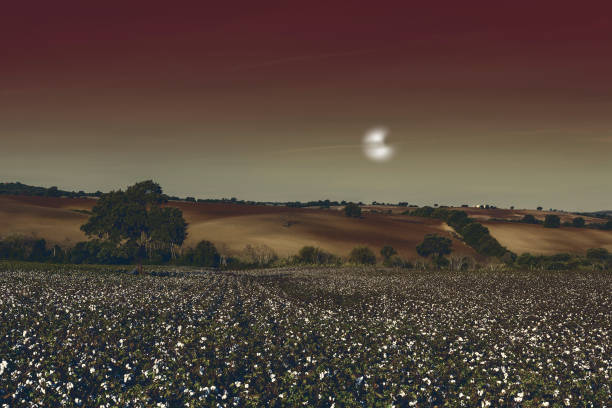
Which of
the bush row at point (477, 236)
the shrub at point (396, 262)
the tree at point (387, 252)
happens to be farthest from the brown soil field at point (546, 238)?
the shrub at point (396, 262)

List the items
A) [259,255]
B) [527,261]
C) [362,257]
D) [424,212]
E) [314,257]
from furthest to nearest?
1. [424,212]
2. [259,255]
3. [314,257]
4. [362,257]
5. [527,261]

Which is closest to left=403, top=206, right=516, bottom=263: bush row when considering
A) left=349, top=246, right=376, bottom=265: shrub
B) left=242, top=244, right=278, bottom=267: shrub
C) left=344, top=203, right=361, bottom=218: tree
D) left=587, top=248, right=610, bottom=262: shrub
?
left=587, top=248, right=610, bottom=262: shrub

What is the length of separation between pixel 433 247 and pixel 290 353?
260 feet

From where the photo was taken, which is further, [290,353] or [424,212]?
[424,212]

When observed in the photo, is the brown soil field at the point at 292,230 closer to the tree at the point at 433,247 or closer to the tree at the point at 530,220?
the tree at the point at 433,247

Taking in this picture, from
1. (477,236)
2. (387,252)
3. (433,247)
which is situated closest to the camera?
(387,252)

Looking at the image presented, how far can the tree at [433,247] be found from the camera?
3479 inches

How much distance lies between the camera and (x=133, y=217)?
1983 inches

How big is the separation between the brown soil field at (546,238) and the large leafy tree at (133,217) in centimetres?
7660

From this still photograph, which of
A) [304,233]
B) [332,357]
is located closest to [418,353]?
[332,357]

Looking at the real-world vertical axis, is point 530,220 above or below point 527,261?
above

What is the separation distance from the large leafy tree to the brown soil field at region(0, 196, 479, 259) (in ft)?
102

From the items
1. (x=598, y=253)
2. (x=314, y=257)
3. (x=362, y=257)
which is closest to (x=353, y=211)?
(x=362, y=257)

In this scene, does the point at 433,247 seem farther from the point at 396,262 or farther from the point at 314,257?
the point at 314,257
